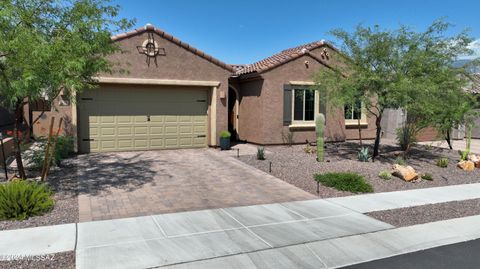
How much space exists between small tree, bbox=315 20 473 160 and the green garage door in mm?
6041

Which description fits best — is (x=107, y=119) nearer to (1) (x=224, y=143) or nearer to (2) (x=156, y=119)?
(2) (x=156, y=119)

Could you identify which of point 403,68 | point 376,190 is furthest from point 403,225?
point 403,68

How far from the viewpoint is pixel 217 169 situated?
36.2 feet

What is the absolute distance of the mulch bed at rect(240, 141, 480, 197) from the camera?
9555 mm

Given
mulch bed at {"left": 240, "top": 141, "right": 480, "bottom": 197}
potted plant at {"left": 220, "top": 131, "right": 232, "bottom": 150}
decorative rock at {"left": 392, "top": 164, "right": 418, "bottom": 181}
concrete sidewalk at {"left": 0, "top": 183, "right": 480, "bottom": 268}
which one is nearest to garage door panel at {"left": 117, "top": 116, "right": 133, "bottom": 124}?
potted plant at {"left": 220, "top": 131, "right": 232, "bottom": 150}

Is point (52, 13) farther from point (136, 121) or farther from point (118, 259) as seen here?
point (136, 121)

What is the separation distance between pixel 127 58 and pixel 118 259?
395 inches

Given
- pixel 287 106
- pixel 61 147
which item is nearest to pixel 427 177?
pixel 287 106

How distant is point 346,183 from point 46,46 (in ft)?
24.0

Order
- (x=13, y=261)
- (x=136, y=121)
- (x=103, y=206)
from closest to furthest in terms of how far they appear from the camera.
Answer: (x=13, y=261), (x=103, y=206), (x=136, y=121)

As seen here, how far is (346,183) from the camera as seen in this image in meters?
8.93

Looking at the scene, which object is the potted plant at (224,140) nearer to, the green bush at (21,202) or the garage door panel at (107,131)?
the garage door panel at (107,131)

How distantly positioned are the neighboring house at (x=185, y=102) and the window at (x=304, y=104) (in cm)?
5

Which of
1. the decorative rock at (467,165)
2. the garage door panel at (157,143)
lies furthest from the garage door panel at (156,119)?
the decorative rock at (467,165)
